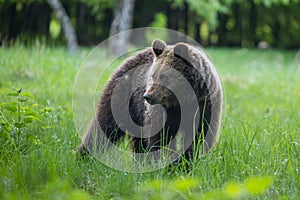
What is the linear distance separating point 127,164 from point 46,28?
1886 centimetres

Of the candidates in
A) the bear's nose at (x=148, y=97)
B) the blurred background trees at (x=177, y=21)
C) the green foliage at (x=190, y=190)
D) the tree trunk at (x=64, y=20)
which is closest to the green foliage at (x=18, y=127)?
the bear's nose at (x=148, y=97)

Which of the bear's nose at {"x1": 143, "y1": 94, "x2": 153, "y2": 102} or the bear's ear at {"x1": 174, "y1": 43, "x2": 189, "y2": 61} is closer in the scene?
the bear's nose at {"x1": 143, "y1": 94, "x2": 153, "y2": 102}

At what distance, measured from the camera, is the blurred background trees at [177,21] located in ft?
68.9

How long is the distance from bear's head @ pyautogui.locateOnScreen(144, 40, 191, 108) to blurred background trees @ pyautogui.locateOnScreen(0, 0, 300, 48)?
16.0 metres

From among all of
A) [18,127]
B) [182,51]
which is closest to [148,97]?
[182,51]

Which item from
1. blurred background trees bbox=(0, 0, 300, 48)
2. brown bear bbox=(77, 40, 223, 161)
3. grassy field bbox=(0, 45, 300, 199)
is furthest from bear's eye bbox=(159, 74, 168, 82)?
blurred background trees bbox=(0, 0, 300, 48)

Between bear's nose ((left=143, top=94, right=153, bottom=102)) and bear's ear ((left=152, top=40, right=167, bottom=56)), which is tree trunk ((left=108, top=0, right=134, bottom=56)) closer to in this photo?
bear's ear ((left=152, top=40, right=167, bottom=56))

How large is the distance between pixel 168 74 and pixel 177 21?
22.1 m

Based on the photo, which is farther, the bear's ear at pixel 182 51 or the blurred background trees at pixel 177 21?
the blurred background trees at pixel 177 21

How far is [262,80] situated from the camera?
10445mm

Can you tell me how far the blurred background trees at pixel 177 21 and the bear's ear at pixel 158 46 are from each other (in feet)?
52.0

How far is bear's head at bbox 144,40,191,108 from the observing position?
3.98 metres

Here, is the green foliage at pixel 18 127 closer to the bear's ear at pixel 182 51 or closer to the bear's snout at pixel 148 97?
the bear's snout at pixel 148 97

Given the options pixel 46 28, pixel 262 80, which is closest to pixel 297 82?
pixel 262 80
